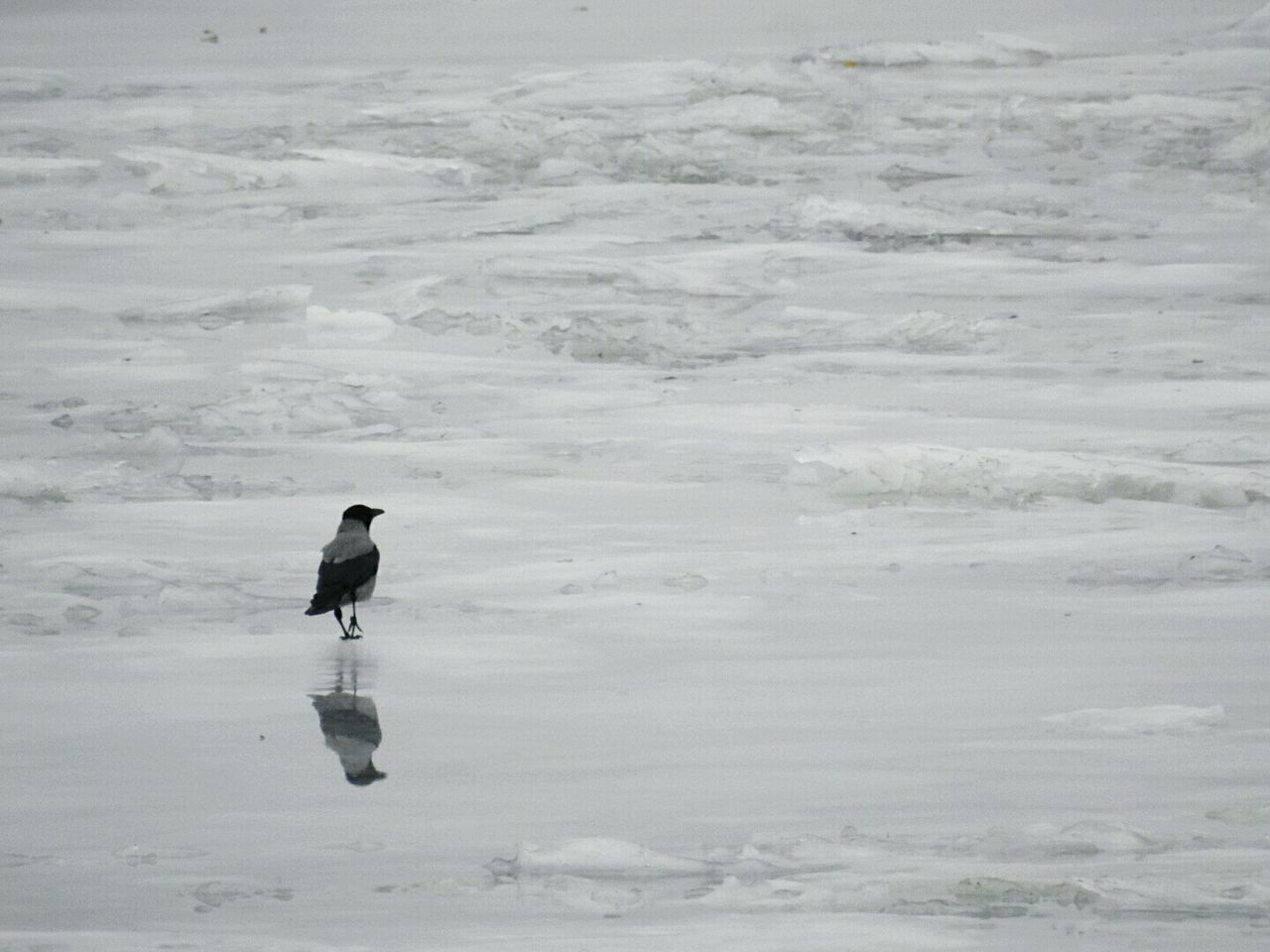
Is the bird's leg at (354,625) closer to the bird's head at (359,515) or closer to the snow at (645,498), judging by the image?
the snow at (645,498)

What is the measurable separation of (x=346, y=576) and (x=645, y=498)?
171 cm

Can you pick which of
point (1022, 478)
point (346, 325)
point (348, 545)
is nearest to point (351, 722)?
point (348, 545)

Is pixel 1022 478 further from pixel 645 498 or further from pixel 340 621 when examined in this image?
pixel 340 621

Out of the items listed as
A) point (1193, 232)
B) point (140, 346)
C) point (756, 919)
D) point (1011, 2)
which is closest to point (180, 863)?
point (756, 919)

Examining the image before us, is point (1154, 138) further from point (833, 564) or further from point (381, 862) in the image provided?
point (381, 862)

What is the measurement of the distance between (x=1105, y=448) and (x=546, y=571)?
2.39 metres

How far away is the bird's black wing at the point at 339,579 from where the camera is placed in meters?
5.13

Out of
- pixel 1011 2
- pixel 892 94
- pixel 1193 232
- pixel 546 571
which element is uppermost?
pixel 1011 2

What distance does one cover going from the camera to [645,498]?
6.73m

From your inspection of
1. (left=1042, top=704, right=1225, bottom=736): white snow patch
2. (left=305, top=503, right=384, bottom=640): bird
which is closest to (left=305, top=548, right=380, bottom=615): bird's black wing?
(left=305, top=503, right=384, bottom=640): bird

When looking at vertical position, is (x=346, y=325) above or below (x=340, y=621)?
above

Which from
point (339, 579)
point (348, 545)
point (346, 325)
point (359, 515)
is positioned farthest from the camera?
point (346, 325)

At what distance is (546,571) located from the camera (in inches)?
230

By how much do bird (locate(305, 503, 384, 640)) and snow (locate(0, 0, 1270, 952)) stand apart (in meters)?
0.11
